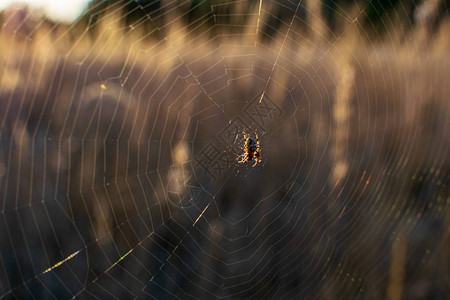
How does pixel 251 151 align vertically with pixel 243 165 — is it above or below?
above

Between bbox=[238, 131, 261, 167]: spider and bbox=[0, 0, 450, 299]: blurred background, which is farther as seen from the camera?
bbox=[238, 131, 261, 167]: spider

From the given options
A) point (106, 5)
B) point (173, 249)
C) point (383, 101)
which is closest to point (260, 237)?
point (173, 249)

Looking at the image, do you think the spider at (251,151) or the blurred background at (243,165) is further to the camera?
the spider at (251,151)

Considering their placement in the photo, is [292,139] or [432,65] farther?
[292,139]

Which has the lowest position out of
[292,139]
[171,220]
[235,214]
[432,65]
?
[171,220]

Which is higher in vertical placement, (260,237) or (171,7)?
(171,7)

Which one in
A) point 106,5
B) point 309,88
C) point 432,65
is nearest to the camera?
point 106,5

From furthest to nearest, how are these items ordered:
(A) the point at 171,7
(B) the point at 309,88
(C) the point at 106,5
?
(B) the point at 309,88 → (A) the point at 171,7 → (C) the point at 106,5

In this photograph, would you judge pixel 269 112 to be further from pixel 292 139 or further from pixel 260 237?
pixel 260 237
